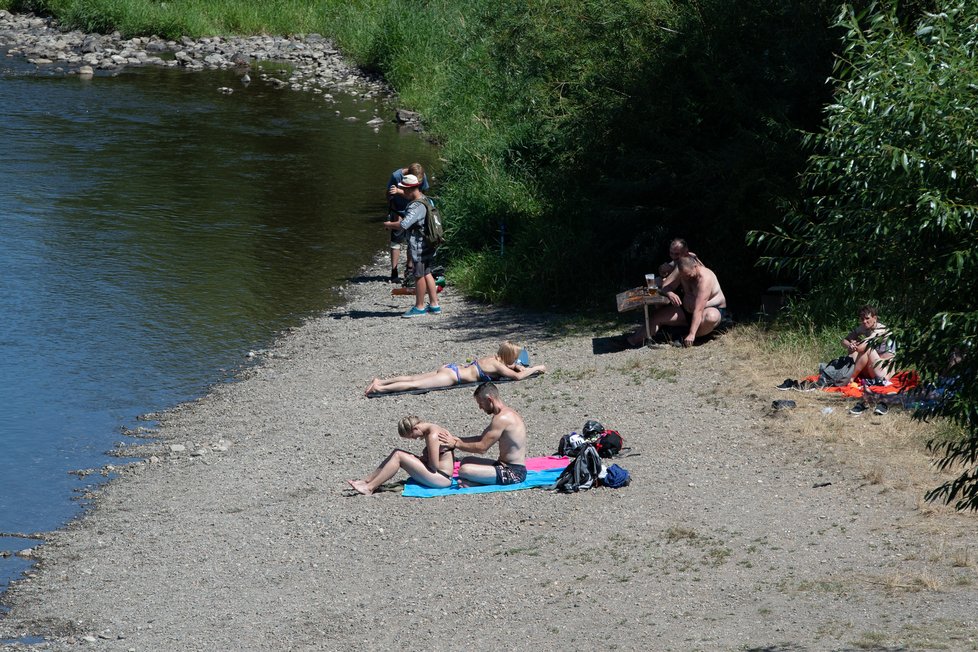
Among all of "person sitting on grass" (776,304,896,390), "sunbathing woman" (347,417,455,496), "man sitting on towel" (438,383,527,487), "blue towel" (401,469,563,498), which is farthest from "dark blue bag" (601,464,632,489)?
"person sitting on grass" (776,304,896,390)

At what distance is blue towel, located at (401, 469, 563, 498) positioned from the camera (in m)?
10.2

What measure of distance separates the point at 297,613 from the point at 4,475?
14.7ft

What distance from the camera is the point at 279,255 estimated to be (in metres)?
19.5

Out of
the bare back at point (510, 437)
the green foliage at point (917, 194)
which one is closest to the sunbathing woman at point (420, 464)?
the bare back at point (510, 437)

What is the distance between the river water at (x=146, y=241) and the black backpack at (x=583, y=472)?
4.38 meters

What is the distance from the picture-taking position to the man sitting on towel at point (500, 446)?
10.2 m

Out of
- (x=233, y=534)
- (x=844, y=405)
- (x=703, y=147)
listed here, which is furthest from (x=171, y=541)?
(x=703, y=147)

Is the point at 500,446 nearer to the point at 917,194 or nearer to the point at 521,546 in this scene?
the point at 521,546

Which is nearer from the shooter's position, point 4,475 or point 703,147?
point 4,475

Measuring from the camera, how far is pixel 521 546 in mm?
9094

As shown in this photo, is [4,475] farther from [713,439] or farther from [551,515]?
[713,439]

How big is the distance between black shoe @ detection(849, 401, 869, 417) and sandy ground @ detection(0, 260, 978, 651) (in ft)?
2.15

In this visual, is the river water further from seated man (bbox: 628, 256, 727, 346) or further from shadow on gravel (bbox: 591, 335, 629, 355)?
seated man (bbox: 628, 256, 727, 346)

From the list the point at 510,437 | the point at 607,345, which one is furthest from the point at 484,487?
the point at 607,345
